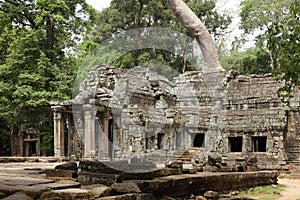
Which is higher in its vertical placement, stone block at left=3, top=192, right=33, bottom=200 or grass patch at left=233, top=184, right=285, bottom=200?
stone block at left=3, top=192, right=33, bottom=200

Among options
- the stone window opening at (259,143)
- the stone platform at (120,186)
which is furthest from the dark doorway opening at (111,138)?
the stone platform at (120,186)

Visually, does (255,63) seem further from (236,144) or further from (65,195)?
(65,195)

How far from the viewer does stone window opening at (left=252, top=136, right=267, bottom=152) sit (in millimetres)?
20203

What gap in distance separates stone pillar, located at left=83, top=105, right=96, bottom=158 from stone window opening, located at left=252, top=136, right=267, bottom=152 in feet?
29.1

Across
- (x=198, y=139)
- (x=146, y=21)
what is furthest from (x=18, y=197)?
(x=146, y=21)

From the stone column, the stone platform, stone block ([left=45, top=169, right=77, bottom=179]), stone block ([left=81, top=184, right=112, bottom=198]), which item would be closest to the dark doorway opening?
the stone column

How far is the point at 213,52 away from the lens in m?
27.1

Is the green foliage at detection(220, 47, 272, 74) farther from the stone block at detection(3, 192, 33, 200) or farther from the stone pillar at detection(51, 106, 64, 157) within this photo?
the stone block at detection(3, 192, 33, 200)

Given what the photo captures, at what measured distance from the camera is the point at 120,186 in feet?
22.5

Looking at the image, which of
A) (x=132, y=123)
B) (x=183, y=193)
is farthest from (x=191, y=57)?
(x=183, y=193)

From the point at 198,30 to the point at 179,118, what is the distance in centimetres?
820

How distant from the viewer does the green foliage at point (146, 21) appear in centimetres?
3475

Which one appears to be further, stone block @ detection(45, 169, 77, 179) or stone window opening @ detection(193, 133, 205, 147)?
stone window opening @ detection(193, 133, 205, 147)

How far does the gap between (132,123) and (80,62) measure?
30.6 ft
